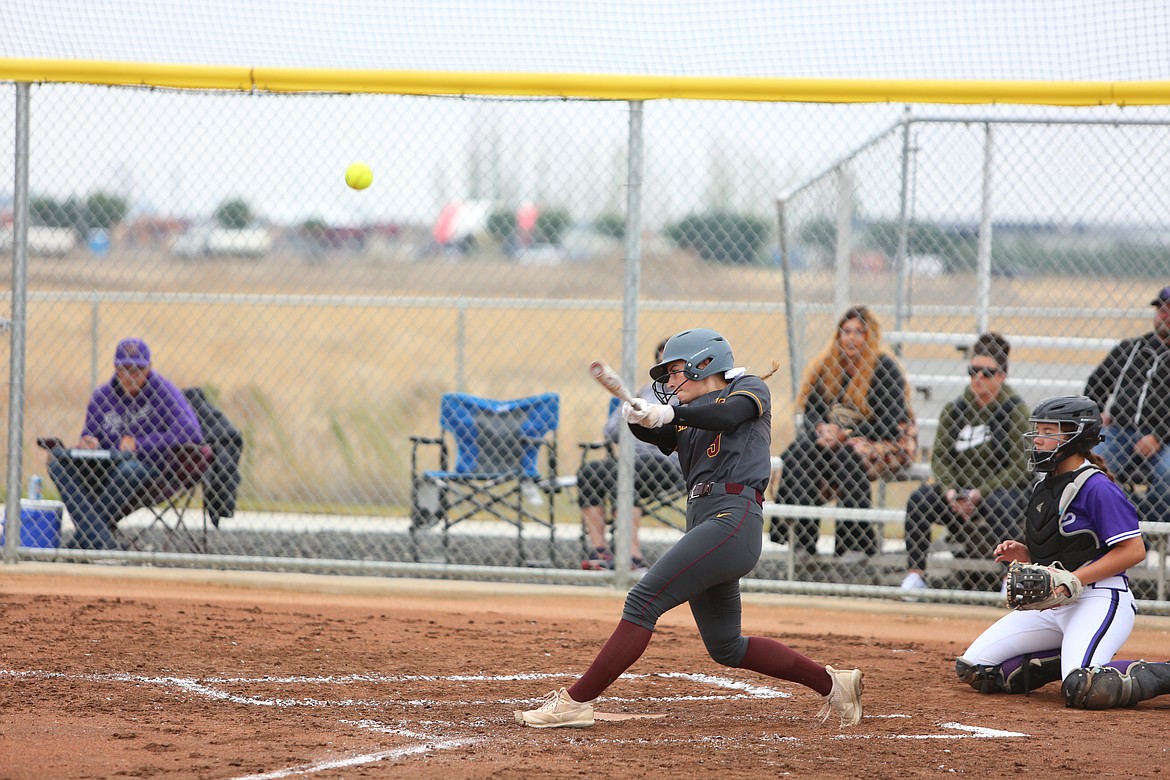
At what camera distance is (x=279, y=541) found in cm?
916

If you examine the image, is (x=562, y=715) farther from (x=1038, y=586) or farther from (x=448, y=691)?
(x=1038, y=586)

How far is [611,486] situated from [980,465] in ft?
→ 7.68

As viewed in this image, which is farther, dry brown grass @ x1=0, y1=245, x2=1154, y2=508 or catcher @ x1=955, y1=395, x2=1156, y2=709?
dry brown grass @ x1=0, y1=245, x2=1154, y2=508

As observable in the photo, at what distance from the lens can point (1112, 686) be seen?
5.09 metres

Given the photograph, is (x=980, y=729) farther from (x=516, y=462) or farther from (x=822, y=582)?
(x=516, y=462)

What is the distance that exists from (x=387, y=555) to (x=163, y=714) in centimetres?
411

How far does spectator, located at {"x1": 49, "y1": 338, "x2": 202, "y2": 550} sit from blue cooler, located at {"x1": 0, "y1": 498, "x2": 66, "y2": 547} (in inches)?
3.5

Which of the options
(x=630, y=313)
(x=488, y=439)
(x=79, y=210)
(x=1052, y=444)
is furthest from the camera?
(x=79, y=210)

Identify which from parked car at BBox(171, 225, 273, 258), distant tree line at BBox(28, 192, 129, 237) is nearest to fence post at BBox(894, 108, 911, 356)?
distant tree line at BBox(28, 192, 129, 237)

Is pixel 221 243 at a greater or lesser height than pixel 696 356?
greater

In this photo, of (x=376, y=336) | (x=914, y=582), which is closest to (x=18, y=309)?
(x=914, y=582)

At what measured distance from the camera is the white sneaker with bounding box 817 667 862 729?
466 centimetres

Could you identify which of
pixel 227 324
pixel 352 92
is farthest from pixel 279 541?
pixel 227 324

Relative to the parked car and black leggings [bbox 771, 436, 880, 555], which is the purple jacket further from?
the parked car
